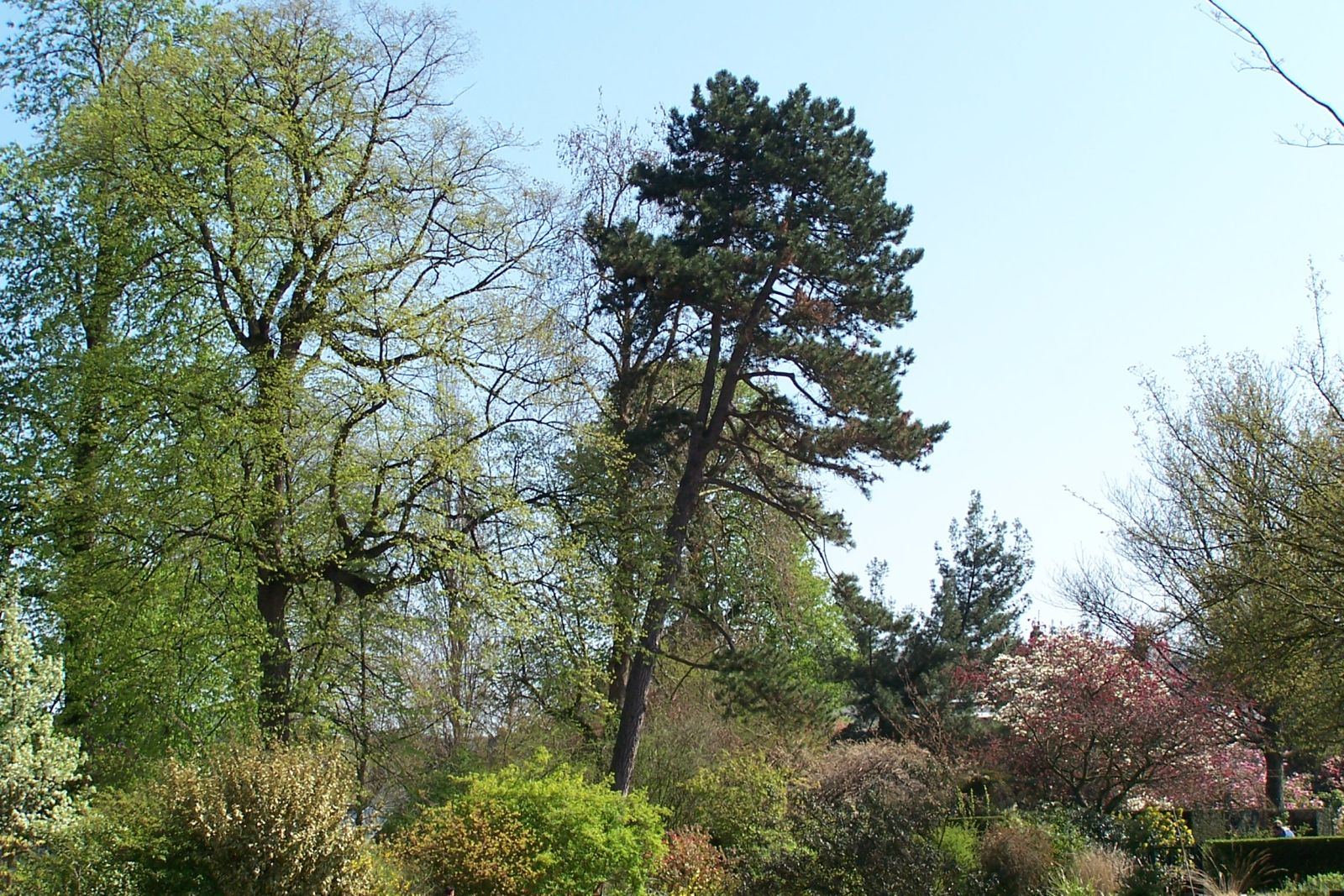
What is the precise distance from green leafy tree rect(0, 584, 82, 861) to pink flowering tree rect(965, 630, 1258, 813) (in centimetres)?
1615

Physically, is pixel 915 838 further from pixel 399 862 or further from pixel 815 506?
pixel 815 506

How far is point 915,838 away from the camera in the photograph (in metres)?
12.4

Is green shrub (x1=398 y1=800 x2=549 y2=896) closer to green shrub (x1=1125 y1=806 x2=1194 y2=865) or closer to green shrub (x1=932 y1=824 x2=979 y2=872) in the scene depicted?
green shrub (x1=932 y1=824 x2=979 y2=872)

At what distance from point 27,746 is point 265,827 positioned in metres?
4.28

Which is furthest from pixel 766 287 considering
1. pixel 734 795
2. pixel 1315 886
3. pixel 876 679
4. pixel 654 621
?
pixel 876 679

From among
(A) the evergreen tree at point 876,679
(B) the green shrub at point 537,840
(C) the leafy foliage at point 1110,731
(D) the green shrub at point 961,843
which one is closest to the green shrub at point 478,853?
(B) the green shrub at point 537,840

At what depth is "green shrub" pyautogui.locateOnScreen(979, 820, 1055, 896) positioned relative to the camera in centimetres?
1436

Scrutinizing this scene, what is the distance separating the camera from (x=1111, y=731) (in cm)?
1997

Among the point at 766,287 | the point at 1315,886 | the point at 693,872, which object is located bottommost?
the point at 1315,886

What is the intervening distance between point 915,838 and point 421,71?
1326cm

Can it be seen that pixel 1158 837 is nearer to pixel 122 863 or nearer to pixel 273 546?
pixel 273 546

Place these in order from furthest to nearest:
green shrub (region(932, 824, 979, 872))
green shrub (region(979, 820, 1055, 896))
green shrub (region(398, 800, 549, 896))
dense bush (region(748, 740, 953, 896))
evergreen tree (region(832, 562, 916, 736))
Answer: evergreen tree (region(832, 562, 916, 736)), green shrub (region(932, 824, 979, 872)), green shrub (region(979, 820, 1055, 896)), dense bush (region(748, 740, 953, 896)), green shrub (region(398, 800, 549, 896))

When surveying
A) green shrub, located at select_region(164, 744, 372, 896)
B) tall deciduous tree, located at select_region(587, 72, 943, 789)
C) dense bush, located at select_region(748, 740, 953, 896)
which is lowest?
dense bush, located at select_region(748, 740, 953, 896)

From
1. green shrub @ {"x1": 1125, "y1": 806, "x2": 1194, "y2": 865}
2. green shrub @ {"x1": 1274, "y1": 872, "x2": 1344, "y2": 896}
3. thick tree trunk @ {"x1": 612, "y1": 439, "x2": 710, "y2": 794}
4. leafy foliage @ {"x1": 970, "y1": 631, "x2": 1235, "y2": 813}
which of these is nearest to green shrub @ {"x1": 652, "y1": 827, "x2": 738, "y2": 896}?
thick tree trunk @ {"x1": 612, "y1": 439, "x2": 710, "y2": 794}
